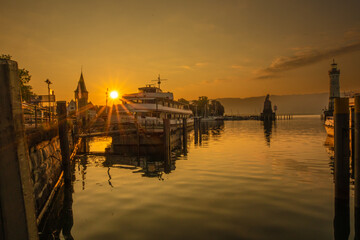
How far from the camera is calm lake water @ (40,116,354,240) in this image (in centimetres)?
714

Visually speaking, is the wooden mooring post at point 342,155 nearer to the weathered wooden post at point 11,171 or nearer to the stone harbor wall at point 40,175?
Answer: the weathered wooden post at point 11,171

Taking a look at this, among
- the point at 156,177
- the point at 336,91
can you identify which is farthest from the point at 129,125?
the point at 336,91

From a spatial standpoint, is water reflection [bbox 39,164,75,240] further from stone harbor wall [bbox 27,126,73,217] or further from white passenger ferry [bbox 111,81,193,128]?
white passenger ferry [bbox 111,81,193,128]

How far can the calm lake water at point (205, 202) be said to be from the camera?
7.14 metres

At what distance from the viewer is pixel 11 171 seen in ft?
13.4

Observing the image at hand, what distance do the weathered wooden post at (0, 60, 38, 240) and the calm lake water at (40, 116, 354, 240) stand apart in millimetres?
3240

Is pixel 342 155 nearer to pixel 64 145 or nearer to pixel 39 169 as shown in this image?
pixel 39 169

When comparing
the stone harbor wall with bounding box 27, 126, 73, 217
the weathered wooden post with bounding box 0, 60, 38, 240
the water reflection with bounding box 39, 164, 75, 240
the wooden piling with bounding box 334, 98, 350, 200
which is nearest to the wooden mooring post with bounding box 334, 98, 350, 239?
the wooden piling with bounding box 334, 98, 350, 200

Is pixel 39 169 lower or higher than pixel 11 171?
lower

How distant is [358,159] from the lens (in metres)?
6.50

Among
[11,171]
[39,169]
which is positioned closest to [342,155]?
[11,171]

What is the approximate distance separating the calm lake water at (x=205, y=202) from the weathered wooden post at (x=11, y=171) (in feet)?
10.6

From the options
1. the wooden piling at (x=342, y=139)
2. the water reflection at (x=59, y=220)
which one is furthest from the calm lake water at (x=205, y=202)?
the wooden piling at (x=342, y=139)

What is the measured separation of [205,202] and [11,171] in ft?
23.3
